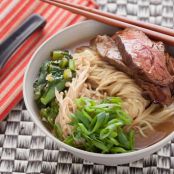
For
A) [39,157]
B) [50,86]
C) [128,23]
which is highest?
[128,23]

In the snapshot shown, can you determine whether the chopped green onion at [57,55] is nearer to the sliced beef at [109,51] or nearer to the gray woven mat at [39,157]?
the sliced beef at [109,51]

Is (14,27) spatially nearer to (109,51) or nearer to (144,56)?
(109,51)

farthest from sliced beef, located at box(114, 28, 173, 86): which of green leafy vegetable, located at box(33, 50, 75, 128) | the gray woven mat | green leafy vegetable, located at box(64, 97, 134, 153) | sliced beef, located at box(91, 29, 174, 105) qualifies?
the gray woven mat

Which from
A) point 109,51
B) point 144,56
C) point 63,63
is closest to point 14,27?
point 63,63

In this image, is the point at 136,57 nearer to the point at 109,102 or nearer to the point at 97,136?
the point at 109,102

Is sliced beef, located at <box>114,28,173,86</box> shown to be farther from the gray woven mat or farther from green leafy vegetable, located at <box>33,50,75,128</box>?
the gray woven mat

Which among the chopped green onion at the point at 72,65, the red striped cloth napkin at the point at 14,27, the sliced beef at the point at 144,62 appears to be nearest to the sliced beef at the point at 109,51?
the sliced beef at the point at 144,62
